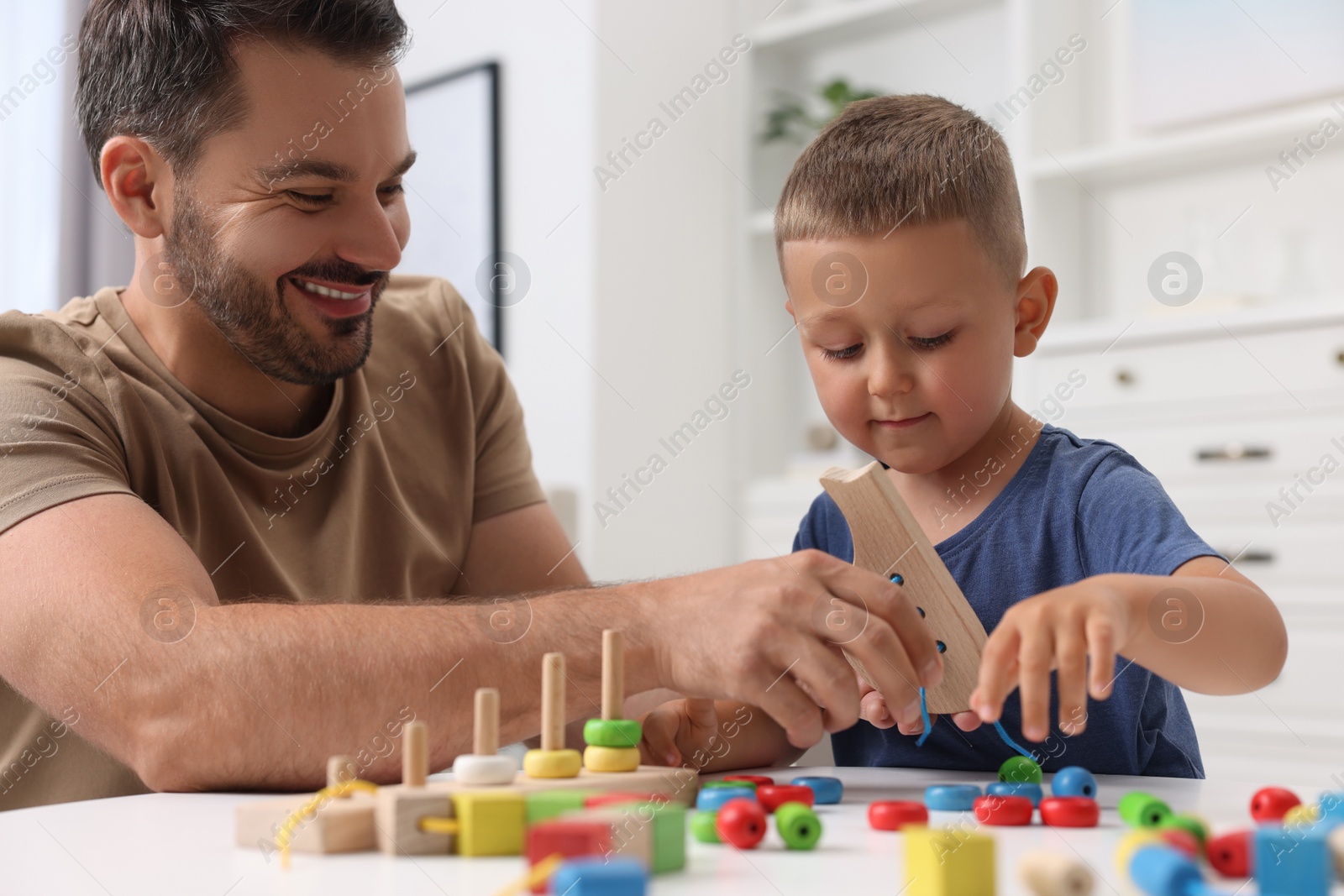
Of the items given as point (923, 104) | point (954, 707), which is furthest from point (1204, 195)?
point (954, 707)

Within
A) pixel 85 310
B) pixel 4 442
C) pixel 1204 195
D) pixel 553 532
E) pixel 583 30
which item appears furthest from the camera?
pixel 583 30

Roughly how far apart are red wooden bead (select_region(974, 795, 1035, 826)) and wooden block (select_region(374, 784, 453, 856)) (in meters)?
0.30

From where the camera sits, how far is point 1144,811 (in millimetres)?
648

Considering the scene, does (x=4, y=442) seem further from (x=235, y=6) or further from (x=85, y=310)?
(x=235, y=6)

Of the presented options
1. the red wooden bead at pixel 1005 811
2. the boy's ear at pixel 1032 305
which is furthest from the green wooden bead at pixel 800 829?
the boy's ear at pixel 1032 305

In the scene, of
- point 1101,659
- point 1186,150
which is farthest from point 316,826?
point 1186,150

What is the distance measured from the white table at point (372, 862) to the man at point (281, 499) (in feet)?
0.35

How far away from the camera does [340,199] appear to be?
1.32 meters

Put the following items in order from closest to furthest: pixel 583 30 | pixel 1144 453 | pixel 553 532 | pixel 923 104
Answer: pixel 923 104
pixel 553 532
pixel 1144 453
pixel 583 30

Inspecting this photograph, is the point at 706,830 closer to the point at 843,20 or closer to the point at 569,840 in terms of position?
the point at 569,840

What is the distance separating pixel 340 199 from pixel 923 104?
25.0 inches

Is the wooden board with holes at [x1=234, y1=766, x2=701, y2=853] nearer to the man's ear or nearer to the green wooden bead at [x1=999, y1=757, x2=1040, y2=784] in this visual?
the green wooden bead at [x1=999, y1=757, x2=1040, y2=784]

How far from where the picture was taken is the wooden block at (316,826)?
1.98 ft

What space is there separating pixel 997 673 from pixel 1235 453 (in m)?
2.07
